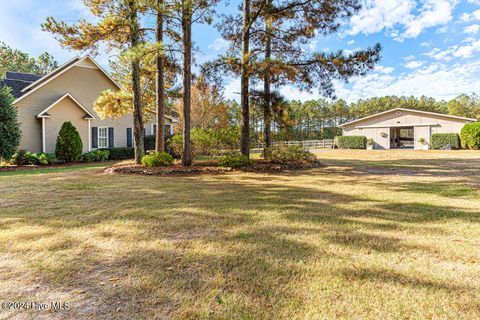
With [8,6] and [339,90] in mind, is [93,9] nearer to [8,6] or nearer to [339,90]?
[8,6]

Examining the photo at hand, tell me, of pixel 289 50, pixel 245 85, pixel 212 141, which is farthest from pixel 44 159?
pixel 289 50

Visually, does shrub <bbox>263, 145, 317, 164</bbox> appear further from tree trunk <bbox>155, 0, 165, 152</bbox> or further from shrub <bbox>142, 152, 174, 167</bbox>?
tree trunk <bbox>155, 0, 165, 152</bbox>

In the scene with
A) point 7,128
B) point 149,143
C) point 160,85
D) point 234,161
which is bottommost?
point 234,161

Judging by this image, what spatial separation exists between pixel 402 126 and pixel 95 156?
86.3 feet

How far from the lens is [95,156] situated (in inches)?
646

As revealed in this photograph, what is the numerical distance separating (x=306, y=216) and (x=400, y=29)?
16.5 m

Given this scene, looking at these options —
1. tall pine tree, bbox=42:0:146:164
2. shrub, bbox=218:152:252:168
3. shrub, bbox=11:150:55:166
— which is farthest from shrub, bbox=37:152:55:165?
shrub, bbox=218:152:252:168

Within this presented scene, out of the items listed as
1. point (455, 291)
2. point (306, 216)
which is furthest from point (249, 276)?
point (306, 216)

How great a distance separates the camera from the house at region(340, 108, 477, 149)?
968 inches

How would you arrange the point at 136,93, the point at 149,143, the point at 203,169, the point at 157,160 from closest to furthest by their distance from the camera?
the point at 203,169
the point at 157,160
the point at 136,93
the point at 149,143

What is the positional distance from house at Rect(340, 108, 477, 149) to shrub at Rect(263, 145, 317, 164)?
740 inches

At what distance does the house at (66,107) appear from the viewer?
15891 mm

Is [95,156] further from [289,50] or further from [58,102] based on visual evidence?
[289,50]

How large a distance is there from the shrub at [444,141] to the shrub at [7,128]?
29.9 meters
